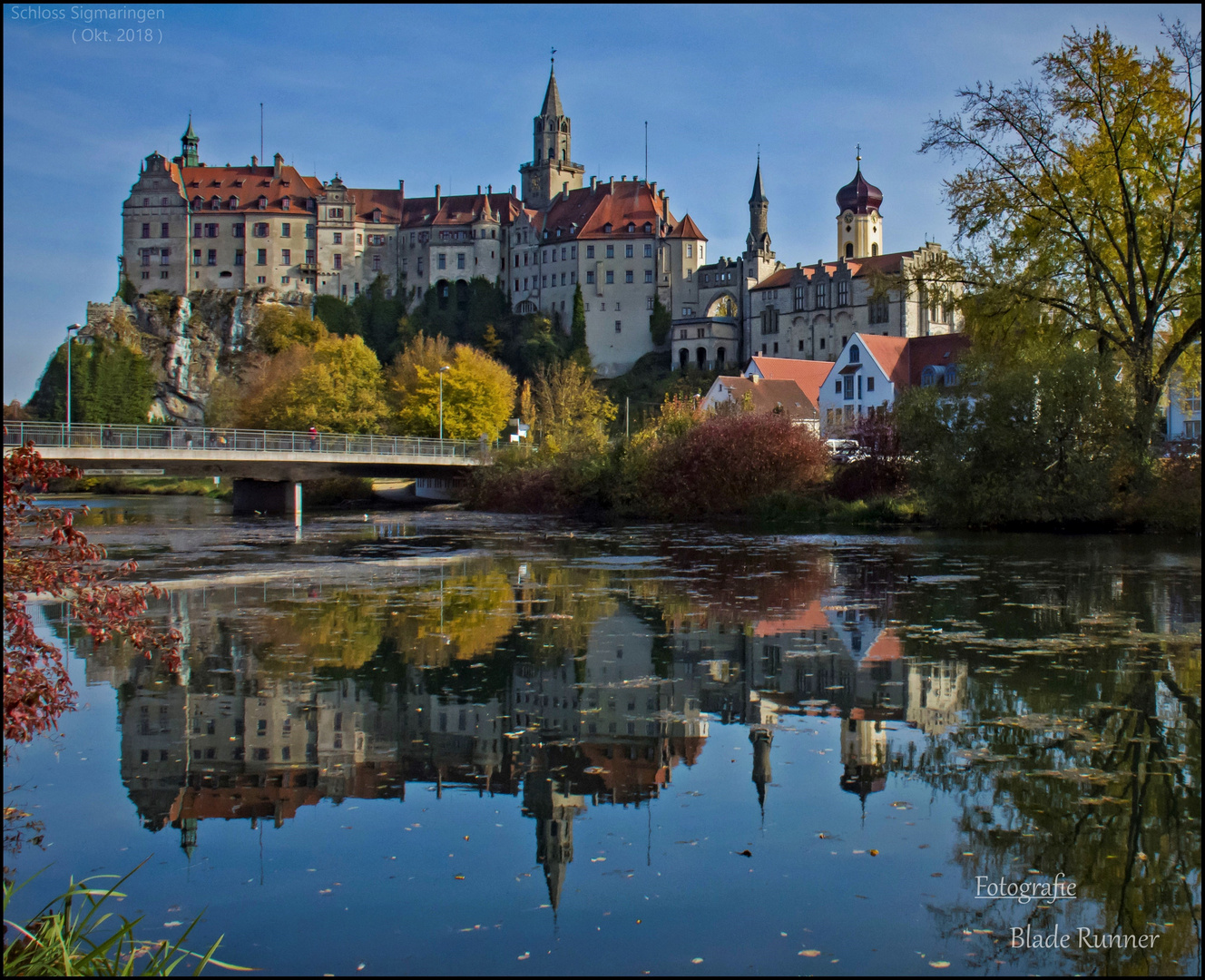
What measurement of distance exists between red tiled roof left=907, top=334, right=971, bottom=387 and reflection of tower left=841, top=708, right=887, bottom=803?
75773 mm

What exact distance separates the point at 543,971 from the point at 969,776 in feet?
13.7

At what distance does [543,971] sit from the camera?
5.57 meters

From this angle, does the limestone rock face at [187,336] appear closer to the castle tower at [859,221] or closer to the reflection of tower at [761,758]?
the castle tower at [859,221]

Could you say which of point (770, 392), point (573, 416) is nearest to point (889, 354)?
point (770, 392)

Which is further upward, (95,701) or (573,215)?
(573,215)

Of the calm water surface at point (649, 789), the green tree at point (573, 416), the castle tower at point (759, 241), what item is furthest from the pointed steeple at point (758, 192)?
the calm water surface at point (649, 789)

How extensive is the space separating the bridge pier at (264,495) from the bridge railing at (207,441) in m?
2.56

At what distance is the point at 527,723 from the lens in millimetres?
10180

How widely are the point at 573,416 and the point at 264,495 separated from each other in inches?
707

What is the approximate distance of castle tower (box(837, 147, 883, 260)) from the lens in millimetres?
121000

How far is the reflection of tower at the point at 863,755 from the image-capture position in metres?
8.34

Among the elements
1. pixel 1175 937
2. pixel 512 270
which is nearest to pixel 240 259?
pixel 512 270

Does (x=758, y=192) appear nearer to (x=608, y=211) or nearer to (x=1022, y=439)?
(x=608, y=211)

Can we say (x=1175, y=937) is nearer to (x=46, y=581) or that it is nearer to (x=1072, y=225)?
(x=46, y=581)
